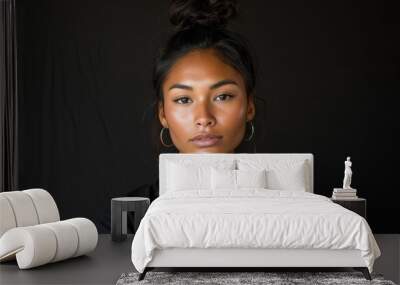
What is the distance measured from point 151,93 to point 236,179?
5.00 feet

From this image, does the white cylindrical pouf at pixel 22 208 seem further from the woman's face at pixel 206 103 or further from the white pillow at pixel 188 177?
the woman's face at pixel 206 103

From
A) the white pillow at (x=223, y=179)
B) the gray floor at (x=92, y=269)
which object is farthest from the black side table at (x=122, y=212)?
the white pillow at (x=223, y=179)

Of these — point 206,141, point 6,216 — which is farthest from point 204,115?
point 6,216

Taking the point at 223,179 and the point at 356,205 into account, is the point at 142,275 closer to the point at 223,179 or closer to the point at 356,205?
the point at 223,179

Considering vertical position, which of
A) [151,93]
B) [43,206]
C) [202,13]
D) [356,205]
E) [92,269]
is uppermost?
[202,13]

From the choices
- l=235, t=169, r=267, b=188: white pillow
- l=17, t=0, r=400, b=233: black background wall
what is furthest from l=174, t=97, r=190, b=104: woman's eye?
l=235, t=169, r=267, b=188: white pillow

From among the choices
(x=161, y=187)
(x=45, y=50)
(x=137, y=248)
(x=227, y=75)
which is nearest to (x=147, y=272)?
(x=137, y=248)

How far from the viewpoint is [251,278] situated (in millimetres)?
4766

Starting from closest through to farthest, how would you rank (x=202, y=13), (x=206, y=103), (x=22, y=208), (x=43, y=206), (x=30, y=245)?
(x=30, y=245) < (x=22, y=208) < (x=43, y=206) < (x=206, y=103) < (x=202, y=13)

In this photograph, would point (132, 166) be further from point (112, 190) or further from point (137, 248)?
point (137, 248)

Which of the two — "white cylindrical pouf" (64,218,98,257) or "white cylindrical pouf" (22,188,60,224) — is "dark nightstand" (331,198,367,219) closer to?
"white cylindrical pouf" (64,218,98,257)

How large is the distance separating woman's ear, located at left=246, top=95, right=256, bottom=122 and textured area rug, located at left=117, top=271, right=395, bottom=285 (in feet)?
8.56

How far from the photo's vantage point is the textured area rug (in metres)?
4.66

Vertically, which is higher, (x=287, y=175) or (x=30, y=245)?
(x=287, y=175)
